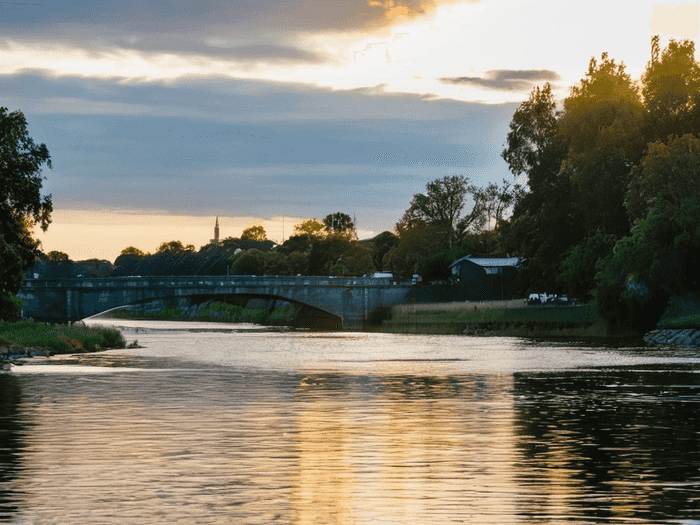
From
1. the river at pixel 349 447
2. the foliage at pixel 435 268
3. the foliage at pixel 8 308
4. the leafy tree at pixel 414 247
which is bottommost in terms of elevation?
the river at pixel 349 447

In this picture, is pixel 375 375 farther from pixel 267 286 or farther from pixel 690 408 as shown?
pixel 267 286

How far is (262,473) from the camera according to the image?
23.4m

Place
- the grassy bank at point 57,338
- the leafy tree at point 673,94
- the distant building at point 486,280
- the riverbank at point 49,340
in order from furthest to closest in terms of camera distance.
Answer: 1. the distant building at point 486,280
2. the leafy tree at point 673,94
3. the grassy bank at point 57,338
4. the riverbank at point 49,340

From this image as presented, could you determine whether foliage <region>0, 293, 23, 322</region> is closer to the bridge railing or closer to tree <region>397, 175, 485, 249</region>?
the bridge railing

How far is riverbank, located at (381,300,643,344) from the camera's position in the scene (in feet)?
351

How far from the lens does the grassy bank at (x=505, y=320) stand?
109875 millimetres

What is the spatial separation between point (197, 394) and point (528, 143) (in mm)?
87761

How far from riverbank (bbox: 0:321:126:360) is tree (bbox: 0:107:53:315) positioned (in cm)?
292

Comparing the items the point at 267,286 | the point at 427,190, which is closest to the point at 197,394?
the point at 267,286

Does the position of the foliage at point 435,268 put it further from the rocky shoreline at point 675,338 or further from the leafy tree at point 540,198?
the rocky shoreline at point 675,338

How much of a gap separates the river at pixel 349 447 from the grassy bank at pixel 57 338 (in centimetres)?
1427

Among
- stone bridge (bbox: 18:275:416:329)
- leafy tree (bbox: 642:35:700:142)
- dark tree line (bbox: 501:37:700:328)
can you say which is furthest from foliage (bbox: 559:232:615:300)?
stone bridge (bbox: 18:275:416:329)

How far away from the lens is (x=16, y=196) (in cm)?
7581

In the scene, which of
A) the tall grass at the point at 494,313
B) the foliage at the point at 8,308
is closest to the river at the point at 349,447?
the foliage at the point at 8,308
